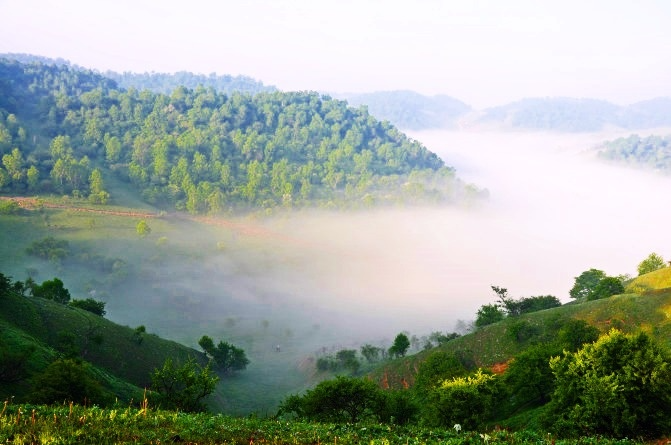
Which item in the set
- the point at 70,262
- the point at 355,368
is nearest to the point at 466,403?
the point at 355,368

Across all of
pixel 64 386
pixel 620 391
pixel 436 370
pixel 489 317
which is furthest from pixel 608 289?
pixel 64 386

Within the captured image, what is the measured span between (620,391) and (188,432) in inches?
1290

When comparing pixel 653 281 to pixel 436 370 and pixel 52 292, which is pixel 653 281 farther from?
pixel 52 292

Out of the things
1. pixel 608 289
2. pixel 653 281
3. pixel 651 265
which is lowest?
pixel 651 265

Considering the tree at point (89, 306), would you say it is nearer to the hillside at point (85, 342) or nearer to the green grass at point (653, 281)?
the hillside at point (85, 342)

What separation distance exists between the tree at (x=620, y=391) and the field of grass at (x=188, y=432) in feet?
21.9

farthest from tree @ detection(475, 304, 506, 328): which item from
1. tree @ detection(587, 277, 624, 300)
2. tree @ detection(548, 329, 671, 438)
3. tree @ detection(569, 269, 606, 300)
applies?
tree @ detection(548, 329, 671, 438)

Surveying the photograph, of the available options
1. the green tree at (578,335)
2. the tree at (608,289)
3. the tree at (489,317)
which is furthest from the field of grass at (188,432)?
the tree at (608,289)

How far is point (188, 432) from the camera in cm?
2859

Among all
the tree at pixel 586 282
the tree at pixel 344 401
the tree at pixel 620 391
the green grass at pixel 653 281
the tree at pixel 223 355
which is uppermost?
the tree at pixel 620 391

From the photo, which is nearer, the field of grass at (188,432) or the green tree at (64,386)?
the field of grass at (188,432)

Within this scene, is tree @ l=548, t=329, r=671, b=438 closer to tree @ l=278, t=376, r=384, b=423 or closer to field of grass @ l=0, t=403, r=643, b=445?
field of grass @ l=0, t=403, r=643, b=445

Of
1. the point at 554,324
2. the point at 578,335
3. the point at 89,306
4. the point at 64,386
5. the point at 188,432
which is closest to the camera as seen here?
the point at 188,432

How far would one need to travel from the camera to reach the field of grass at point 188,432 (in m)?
25.4
